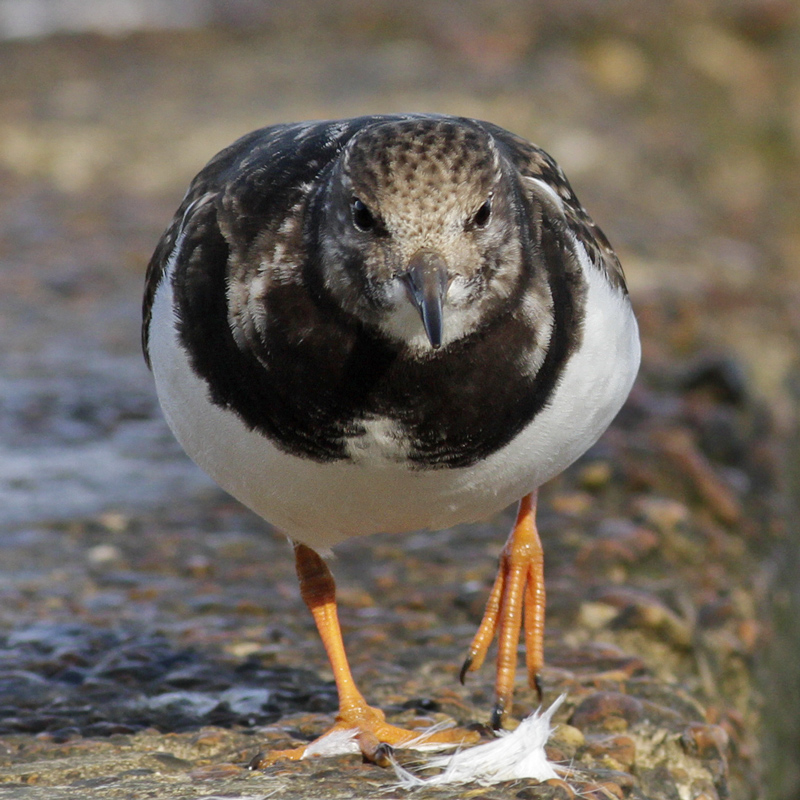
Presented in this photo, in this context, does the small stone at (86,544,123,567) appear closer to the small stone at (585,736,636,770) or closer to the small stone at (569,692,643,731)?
the small stone at (569,692,643,731)

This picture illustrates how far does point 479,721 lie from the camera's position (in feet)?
14.6

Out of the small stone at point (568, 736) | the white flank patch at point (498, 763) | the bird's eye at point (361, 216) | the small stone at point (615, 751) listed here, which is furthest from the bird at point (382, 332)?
the small stone at point (615, 751)

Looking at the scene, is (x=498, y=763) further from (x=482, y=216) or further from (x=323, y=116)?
(x=323, y=116)

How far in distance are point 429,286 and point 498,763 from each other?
57.7 inches

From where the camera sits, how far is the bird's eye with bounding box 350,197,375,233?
3408mm

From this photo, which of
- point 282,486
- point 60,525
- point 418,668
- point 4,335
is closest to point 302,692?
point 418,668

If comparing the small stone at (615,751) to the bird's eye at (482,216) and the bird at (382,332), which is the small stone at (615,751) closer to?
the bird at (382,332)

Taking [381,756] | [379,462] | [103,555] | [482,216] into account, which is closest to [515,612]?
[381,756]

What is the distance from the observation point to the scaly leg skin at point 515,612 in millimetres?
4461

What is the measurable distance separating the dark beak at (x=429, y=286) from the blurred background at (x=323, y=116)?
261 centimetres

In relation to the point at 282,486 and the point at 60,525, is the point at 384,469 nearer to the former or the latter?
the point at 282,486

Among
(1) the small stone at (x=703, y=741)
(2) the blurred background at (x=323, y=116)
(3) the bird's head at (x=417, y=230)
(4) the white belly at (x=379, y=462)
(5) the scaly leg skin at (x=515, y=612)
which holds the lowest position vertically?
(1) the small stone at (x=703, y=741)

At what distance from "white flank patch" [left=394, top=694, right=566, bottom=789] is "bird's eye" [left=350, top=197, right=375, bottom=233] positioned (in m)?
1.55

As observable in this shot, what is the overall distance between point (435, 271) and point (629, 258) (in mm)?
6151
